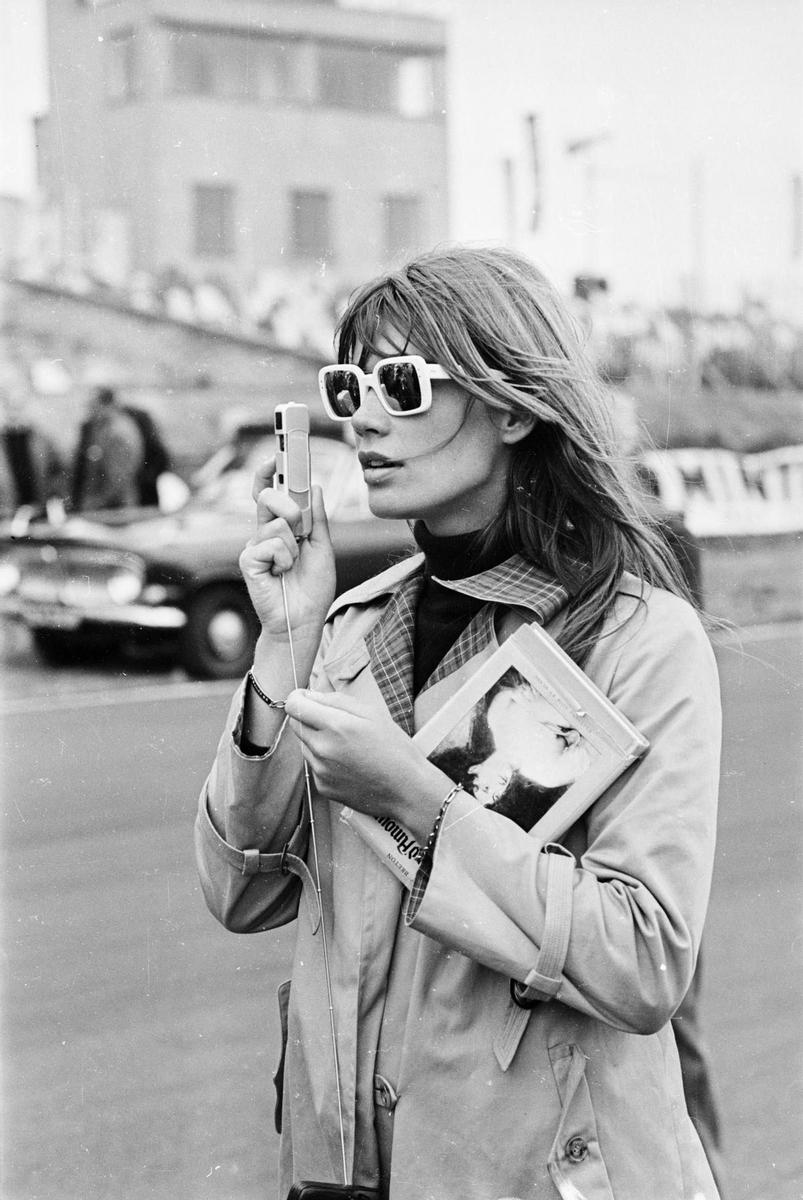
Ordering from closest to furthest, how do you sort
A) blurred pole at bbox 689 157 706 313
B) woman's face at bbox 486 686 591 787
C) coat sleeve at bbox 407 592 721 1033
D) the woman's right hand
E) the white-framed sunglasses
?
coat sleeve at bbox 407 592 721 1033 → woman's face at bbox 486 686 591 787 → the white-framed sunglasses → the woman's right hand → blurred pole at bbox 689 157 706 313

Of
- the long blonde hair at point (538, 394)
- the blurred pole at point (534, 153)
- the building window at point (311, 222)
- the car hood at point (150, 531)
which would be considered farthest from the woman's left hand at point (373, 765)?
the car hood at point (150, 531)

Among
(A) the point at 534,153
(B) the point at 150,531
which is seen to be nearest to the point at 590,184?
(A) the point at 534,153

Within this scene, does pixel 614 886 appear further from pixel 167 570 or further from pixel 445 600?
pixel 167 570

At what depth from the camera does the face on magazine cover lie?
61.0 inches

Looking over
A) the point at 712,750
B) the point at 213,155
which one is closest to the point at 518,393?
the point at 712,750

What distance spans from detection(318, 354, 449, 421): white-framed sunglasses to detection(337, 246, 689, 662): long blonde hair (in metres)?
0.03

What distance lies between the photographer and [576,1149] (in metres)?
1.49

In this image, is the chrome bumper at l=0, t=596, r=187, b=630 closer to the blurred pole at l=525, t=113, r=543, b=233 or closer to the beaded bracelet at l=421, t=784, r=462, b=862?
the blurred pole at l=525, t=113, r=543, b=233

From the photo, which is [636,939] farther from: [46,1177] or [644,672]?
[46,1177]

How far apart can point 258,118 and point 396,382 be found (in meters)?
1.76

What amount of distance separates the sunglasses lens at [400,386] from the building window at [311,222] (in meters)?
1.45

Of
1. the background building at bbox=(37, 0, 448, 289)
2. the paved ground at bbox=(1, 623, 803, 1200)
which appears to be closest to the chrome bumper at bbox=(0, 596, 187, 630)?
the paved ground at bbox=(1, 623, 803, 1200)

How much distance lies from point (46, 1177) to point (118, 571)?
3163mm

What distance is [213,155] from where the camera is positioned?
3.25 m
